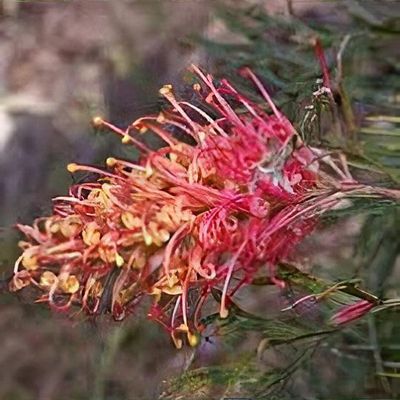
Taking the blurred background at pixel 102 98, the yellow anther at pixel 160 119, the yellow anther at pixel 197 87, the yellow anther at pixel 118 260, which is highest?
the yellow anther at pixel 197 87

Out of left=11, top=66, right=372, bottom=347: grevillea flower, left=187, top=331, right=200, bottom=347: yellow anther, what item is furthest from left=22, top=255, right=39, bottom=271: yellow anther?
left=187, top=331, right=200, bottom=347: yellow anther

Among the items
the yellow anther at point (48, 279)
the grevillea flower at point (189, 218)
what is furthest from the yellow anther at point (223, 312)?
the yellow anther at point (48, 279)

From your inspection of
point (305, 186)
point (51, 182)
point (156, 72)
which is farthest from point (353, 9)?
point (305, 186)

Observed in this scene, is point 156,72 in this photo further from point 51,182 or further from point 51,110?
point 51,110

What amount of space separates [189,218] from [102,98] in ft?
1.85

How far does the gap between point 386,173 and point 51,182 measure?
32 cm

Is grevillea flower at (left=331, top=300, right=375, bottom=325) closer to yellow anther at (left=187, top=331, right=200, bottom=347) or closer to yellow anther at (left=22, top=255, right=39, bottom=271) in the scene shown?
yellow anther at (left=187, top=331, right=200, bottom=347)

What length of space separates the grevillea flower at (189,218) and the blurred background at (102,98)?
45mm

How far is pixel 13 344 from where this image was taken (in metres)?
1.49

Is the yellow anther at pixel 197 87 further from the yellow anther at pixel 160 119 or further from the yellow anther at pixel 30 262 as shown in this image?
the yellow anther at pixel 30 262

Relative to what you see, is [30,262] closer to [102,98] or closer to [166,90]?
[166,90]

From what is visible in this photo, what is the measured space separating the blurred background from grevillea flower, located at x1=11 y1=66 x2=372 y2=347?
4 centimetres

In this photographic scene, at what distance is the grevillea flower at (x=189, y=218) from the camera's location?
1.93ft

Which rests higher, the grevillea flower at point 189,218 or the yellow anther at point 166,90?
the yellow anther at point 166,90
